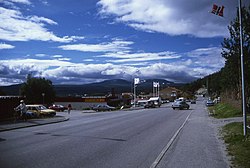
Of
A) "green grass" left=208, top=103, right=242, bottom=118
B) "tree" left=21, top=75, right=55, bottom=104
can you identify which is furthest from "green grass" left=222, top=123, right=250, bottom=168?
"tree" left=21, top=75, right=55, bottom=104

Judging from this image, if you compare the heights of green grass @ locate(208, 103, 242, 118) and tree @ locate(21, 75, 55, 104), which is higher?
tree @ locate(21, 75, 55, 104)

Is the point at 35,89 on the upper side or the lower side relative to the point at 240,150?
upper

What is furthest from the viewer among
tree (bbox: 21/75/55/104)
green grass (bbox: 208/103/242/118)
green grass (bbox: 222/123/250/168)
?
tree (bbox: 21/75/55/104)

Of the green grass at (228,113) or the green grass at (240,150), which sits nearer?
the green grass at (240,150)

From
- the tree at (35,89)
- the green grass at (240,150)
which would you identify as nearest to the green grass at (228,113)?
the green grass at (240,150)

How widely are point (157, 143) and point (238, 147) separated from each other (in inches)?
132

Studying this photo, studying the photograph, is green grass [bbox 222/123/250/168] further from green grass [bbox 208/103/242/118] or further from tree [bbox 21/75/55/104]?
tree [bbox 21/75/55/104]

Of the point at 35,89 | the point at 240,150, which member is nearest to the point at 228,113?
the point at 240,150

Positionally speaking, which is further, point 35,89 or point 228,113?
point 35,89

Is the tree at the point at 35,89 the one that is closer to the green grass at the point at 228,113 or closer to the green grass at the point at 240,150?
the green grass at the point at 228,113

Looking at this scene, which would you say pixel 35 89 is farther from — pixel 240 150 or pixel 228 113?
pixel 240 150

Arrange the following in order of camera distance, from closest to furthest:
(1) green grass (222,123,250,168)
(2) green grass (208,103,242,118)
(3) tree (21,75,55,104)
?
(1) green grass (222,123,250,168) < (2) green grass (208,103,242,118) < (3) tree (21,75,55,104)

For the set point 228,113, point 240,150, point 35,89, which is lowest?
point 240,150

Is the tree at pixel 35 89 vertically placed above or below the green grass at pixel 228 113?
above
